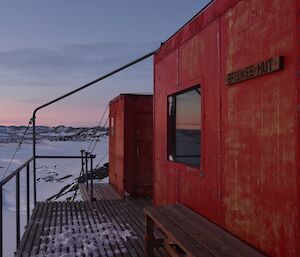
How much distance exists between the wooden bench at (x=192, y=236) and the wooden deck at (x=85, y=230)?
63 cm

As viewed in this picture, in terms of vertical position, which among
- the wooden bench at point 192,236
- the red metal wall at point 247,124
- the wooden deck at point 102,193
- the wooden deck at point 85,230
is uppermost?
the red metal wall at point 247,124

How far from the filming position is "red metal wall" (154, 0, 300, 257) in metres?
3.03

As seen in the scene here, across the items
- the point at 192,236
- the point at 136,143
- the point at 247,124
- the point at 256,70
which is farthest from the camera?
the point at 136,143

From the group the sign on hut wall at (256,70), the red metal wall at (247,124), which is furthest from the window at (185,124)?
the sign on hut wall at (256,70)

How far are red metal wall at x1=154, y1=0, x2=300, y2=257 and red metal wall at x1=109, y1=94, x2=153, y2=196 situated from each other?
395 cm

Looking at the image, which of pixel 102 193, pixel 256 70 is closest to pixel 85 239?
pixel 256 70

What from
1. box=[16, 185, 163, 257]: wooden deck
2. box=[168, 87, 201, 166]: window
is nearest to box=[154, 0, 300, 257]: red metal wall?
box=[168, 87, 201, 166]: window

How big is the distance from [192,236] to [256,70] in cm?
172

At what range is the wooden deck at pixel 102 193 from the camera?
9824 mm

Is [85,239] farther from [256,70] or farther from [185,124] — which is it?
[256,70]

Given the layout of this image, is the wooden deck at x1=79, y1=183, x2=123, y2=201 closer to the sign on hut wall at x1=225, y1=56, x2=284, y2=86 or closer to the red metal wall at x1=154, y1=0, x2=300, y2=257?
the red metal wall at x1=154, y1=0, x2=300, y2=257

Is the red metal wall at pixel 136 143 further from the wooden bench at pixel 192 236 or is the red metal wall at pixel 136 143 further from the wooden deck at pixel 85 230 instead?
the wooden bench at pixel 192 236

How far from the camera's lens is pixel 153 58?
292 inches

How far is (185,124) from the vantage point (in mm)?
7797
